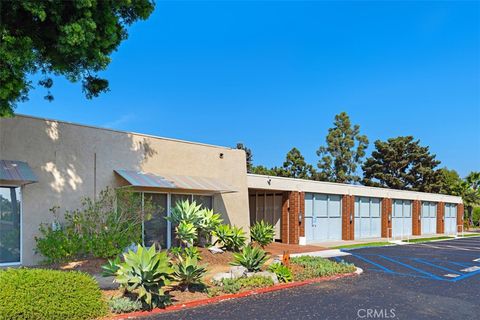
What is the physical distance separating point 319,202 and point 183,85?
10.7 meters

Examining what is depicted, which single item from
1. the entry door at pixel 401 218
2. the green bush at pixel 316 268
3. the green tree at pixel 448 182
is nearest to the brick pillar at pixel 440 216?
the entry door at pixel 401 218

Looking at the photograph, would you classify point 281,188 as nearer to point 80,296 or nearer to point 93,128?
point 93,128

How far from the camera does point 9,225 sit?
40.6 feet

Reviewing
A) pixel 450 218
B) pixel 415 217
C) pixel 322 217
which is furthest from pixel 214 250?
pixel 450 218

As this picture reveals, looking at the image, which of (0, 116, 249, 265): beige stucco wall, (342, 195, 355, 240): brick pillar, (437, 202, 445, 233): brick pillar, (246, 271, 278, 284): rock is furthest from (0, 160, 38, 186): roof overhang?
(437, 202, 445, 233): brick pillar

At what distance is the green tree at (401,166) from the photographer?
2163 inches

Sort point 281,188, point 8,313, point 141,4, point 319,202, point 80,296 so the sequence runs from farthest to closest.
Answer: point 319,202 → point 281,188 → point 141,4 → point 80,296 → point 8,313

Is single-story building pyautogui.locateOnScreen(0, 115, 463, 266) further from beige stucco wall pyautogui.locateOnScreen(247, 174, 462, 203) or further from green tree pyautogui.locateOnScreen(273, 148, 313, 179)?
green tree pyautogui.locateOnScreen(273, 148, 313, 179)

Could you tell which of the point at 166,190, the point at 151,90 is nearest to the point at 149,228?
the point at 166,190

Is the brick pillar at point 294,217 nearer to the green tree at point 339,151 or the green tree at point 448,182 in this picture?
the green tree at point 339,151

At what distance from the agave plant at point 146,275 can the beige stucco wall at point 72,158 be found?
5902 mm

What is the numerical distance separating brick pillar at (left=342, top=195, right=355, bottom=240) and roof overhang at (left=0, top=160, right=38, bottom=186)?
19070mm

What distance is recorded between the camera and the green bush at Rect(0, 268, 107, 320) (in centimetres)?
689

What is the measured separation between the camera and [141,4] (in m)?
10.1
